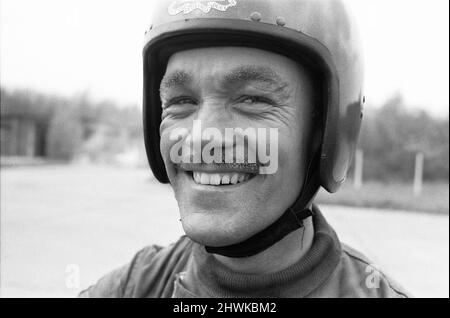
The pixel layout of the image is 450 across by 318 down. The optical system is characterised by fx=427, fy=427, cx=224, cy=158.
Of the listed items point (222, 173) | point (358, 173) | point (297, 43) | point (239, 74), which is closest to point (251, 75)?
point (239, 74)

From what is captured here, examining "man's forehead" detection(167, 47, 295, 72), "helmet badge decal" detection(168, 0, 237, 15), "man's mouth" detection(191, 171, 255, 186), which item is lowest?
"man's mouth" detection(191, 171, 255, 186)

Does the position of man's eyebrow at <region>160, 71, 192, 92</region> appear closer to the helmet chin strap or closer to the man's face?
the man's face

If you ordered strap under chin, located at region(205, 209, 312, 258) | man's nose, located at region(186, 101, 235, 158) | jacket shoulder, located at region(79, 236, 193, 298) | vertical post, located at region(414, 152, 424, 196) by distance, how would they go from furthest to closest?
1. vertical post, located at region(414, 152, 424, 196)
2. jacket shoulder, located at region(79, 236, 193, 298)
3. strap under chin, located at region(205, 209, 312, 258)
4. man's nose, located at region(186, 101, 235, 158)

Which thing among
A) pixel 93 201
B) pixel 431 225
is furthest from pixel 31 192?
pixel 431 225

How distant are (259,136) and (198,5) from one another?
0.40 m

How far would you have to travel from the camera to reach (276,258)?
1308 mm

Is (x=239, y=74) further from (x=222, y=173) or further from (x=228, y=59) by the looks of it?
(x=222, y=173)

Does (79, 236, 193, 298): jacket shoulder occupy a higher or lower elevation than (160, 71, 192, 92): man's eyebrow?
lower

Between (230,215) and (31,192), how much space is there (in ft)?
30.1

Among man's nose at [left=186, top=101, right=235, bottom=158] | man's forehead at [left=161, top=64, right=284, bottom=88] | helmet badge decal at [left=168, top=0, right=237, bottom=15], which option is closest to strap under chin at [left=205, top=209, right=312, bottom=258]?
man's nose at [left=186, top=101, right=235, bottom=158]

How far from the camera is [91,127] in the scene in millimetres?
18203

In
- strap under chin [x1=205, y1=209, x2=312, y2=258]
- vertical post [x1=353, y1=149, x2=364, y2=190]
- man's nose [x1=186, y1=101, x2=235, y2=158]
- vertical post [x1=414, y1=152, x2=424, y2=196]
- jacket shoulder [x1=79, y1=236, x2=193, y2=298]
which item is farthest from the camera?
vertical post [x1=353, y1=149, x2=364, y2=190]

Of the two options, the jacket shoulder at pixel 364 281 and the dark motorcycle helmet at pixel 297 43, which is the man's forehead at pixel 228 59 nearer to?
the dark motorcycle helmet at pixel 297 43

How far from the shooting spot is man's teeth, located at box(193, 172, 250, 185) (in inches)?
44.9
